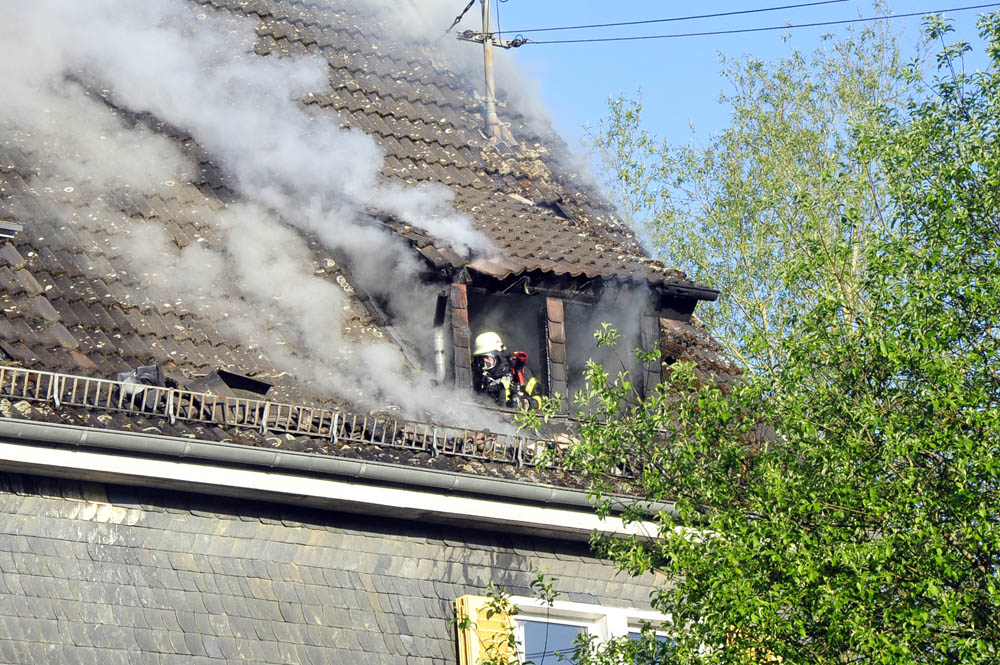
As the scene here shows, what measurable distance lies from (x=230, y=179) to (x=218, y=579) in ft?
13.8

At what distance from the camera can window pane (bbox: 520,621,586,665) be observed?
10258mm

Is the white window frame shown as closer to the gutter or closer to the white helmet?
the gutter

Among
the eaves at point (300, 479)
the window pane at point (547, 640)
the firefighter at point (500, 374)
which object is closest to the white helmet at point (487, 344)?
the firefighter at point (500, 374)

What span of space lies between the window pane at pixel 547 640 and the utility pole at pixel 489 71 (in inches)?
224

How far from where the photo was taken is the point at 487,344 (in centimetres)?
1178

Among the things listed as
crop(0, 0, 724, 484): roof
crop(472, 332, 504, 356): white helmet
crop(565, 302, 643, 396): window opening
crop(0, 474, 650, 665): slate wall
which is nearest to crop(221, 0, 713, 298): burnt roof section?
crop(0, 0, 724, 484): roof

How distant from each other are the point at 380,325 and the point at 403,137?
2.59 m

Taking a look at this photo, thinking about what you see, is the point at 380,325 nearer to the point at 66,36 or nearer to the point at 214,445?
the point at 214,445

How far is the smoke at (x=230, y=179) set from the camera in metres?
11.3

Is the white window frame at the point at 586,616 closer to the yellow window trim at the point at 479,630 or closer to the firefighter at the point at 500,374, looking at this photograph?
the yellow window trim at the point at 479,630

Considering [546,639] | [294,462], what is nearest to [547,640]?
[546,639]

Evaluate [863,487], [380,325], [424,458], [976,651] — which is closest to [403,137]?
[380,325]

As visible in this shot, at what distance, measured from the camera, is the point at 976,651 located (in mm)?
7992

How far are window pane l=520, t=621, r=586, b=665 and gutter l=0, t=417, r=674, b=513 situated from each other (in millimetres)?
819
